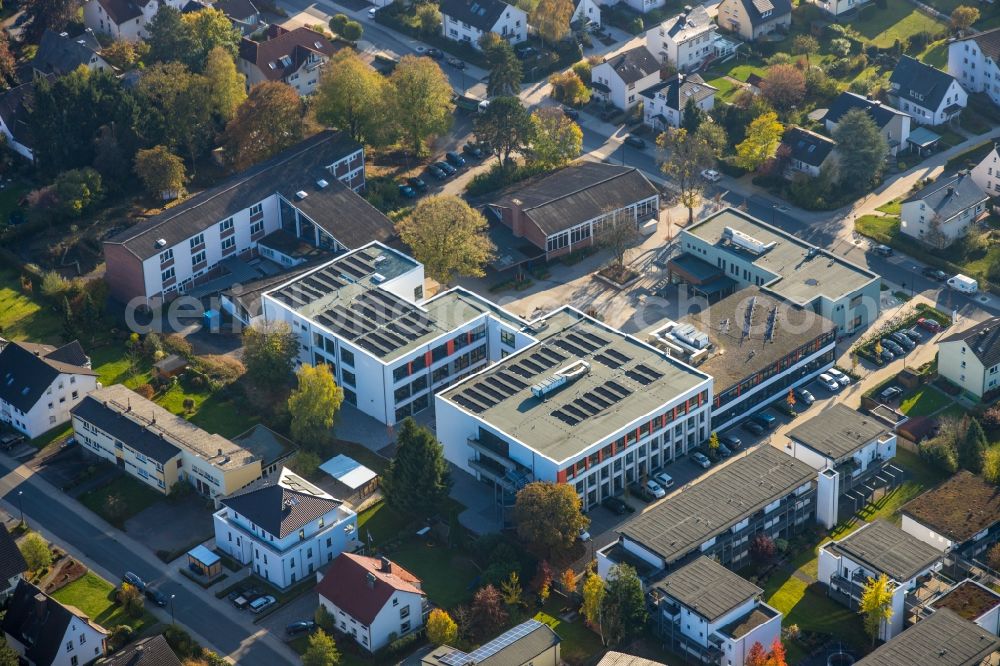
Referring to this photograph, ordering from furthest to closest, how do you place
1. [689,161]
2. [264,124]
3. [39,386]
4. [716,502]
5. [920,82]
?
[920,82], [264,124], [689,161], [39,386], [716,502]

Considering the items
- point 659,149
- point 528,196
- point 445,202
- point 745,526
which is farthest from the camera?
point 659,149

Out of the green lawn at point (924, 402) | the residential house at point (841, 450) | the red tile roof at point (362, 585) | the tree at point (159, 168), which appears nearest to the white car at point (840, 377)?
the green lawn at point (924, 402)

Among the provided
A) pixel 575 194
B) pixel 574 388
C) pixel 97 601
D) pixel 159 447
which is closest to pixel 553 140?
pixel 575 194

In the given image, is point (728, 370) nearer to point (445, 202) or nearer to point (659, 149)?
point (445, 202)

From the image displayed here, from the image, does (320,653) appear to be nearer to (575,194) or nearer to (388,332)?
(388,332)

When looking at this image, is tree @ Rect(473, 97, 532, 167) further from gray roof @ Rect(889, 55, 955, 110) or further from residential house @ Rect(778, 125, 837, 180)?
gray roof @ Rect(889, 55, 955, 110)

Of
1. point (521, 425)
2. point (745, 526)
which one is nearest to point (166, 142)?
point (521, 425)
